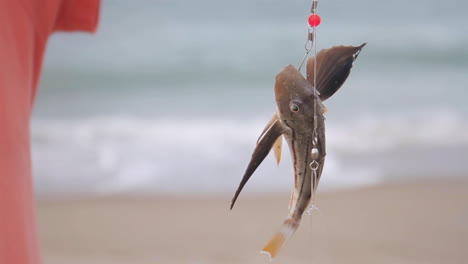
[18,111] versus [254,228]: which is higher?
[18,111]

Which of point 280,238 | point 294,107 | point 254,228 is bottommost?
point 254,228

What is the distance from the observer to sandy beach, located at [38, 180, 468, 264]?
1.03 meters

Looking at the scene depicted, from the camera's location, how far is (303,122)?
525 millimetres

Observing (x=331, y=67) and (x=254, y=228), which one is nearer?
(x=331, y=67)

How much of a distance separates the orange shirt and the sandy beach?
1.48 feet

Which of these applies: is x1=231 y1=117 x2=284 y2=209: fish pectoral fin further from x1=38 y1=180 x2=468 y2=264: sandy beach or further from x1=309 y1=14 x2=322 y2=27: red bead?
x1=38 y1=180 x2=468 y2=264: sandy beach

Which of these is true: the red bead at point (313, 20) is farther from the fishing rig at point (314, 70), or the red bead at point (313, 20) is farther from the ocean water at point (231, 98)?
the ocean water at point (231, 98)

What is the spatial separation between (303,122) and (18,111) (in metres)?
0.22

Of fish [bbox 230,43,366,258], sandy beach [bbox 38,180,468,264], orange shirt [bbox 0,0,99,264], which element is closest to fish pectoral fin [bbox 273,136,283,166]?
fish [bbox 230,43,366,258]

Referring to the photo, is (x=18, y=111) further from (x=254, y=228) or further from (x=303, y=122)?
(x=254, y=228)

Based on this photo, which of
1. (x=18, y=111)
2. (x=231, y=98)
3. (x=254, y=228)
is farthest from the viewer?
(x=254, y=228)

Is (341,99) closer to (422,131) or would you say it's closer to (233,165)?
(422,131)

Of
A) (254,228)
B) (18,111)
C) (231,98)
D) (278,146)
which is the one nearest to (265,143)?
(278,146)

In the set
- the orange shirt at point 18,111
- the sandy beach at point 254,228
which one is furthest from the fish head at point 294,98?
the sandy beach at point 254,228
